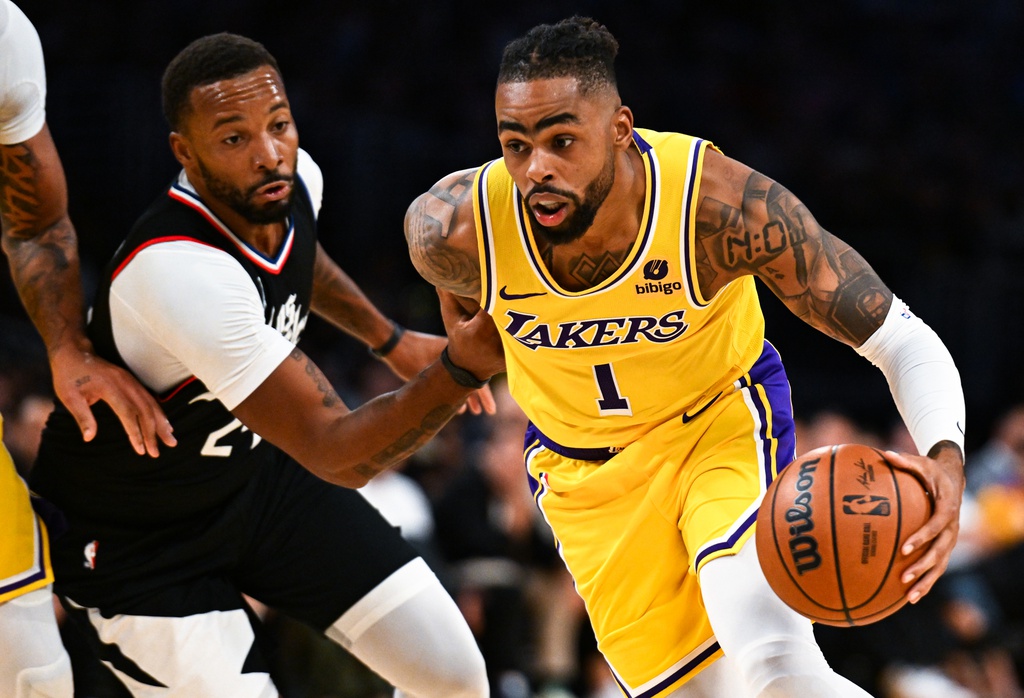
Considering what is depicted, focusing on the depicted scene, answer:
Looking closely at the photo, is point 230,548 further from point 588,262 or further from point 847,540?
point 847,540

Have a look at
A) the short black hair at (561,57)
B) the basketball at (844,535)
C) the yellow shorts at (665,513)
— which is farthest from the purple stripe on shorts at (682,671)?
the short black hair at (561,57)

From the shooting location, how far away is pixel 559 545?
3.78 meters

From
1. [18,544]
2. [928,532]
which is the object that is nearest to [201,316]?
[18,544]

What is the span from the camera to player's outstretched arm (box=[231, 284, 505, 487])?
356 centimetres

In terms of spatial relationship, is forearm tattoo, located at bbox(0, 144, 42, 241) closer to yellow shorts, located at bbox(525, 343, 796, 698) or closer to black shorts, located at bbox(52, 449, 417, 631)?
black shorts, located at bbox(52, 449, 417, 631)

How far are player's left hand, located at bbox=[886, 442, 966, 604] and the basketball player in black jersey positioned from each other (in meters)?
1.23

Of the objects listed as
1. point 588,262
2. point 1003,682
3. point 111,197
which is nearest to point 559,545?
point 588,262

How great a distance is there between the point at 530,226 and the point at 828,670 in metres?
1.32

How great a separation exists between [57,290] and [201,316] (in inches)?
21.4

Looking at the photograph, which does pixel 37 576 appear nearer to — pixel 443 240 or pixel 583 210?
pixel 443 240

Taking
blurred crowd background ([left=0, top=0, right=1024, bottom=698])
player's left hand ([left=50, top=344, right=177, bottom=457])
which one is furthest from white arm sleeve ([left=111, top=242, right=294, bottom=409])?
blurred crowd background ([left=0, top=0, right=1024, bottom=698])

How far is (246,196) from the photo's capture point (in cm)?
375

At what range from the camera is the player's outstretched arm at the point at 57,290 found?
3543mm

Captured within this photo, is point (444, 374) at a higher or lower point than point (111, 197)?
higher
